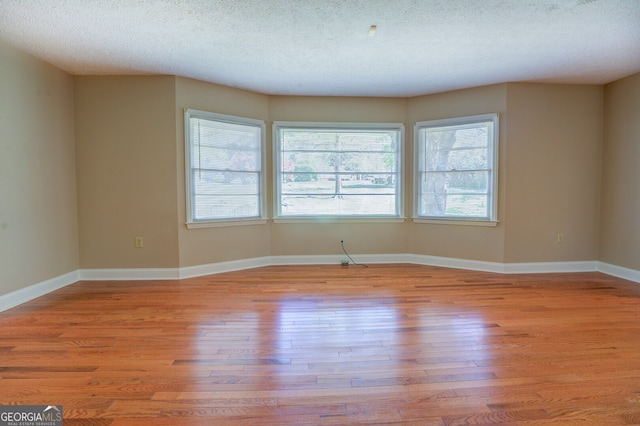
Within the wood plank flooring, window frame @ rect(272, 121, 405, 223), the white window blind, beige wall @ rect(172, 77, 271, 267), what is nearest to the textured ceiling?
beige wall @ rect(172, 77, 271, 267)

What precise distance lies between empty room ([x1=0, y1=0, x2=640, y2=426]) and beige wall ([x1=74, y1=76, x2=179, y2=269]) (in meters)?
0.03

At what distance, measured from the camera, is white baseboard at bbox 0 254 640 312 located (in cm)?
392

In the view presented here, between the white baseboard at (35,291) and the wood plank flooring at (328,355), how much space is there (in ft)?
0.48

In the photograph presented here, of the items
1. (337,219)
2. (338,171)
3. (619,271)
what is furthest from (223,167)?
(619,271)

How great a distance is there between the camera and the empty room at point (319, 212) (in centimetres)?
189

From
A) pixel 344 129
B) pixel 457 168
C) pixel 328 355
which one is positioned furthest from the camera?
pixel 344 129

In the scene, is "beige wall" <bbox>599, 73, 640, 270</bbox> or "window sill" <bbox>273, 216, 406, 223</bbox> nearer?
"beige wall" <bbox>599, 73, 640, 270</bbox>

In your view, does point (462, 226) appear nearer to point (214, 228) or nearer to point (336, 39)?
point (336, 39)

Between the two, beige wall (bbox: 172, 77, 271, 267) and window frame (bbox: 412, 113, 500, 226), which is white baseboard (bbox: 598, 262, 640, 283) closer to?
window frame (bbox: 412, 113, 500, 226)

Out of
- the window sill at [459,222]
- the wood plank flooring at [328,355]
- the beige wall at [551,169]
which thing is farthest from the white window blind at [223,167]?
the beige wall at [551,169]

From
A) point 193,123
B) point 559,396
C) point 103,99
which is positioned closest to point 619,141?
point 559,396

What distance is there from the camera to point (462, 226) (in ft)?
15.1

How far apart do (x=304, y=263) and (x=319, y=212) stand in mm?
811

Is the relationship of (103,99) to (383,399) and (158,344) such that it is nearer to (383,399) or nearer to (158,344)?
(158,344)
